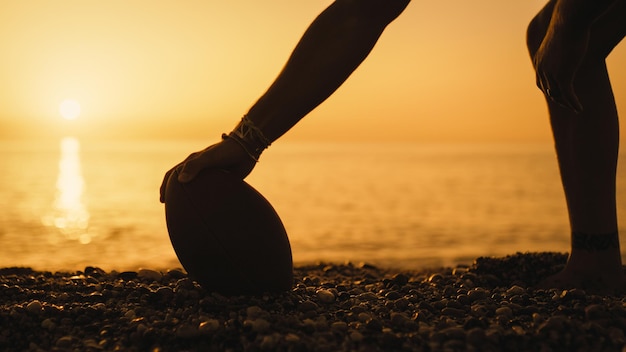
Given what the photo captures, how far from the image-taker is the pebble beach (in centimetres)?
264

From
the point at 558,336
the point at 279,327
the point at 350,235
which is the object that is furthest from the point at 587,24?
the point at 350,235

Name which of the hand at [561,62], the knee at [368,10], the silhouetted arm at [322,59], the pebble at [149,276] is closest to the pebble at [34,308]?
the pebble at [149,276]

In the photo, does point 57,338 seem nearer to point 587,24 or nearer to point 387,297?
point 387,297

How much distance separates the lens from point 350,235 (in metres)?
12.6

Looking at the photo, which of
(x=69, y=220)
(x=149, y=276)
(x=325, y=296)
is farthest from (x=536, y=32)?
(x=69, y=220)

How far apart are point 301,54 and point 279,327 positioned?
1342mm

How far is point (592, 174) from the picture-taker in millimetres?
3879

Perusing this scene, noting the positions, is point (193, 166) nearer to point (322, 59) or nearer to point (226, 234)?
point (226, 234)

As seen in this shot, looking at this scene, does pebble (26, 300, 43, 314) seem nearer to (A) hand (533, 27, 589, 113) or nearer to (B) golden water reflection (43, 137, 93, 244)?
(A) hand (533, 27, 589, 113)

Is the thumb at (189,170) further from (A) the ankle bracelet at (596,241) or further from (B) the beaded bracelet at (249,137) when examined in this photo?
(A) the ankle bracelet at (596,241)

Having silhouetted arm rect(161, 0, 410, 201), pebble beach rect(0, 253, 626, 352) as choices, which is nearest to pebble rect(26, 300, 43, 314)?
pebble beach rect(0, 253, 626, 352)

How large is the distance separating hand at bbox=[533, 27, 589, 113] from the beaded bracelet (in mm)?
1381

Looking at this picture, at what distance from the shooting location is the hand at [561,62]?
3082 mm

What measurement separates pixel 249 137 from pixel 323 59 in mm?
534
